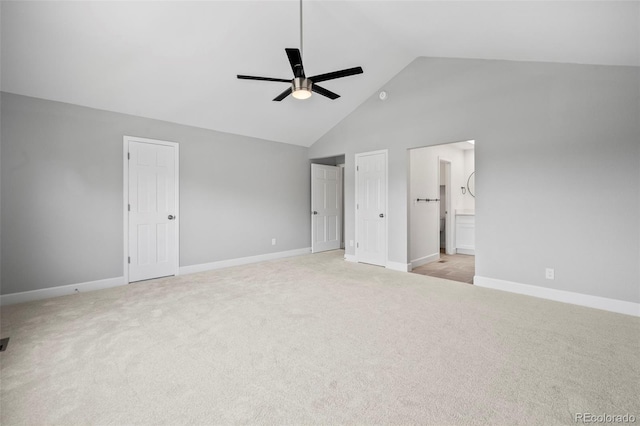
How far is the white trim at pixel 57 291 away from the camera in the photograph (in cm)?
344

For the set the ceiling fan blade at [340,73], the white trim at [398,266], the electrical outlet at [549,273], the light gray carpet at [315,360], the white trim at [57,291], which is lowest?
the light gray carpet at [315,360]

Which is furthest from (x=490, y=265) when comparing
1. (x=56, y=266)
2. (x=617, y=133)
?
(x=56, y=266)

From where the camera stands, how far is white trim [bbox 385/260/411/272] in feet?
16.3

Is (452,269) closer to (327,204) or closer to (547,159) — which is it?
(547,159)

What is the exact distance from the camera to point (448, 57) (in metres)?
4.32

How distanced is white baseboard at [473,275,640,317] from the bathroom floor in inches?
14.2

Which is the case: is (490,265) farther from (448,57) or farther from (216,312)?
(216,312)

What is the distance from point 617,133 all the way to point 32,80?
6585mm

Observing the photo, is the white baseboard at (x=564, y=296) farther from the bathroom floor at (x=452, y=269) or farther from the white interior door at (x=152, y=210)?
the white interior door at (x=152, y=210)

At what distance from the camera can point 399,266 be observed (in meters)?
5.04

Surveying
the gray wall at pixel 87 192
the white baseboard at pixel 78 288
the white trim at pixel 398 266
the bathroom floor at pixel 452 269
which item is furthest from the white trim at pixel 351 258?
the white baseboard at pixel 78 288

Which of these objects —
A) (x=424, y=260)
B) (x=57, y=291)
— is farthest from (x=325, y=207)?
(x=57, y=291)

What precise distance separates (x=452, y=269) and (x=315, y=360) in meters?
3.82

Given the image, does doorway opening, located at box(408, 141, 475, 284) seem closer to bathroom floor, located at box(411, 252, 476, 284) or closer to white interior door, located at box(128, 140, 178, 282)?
bathroom floor, located at box(411, 252, 476, 284)
